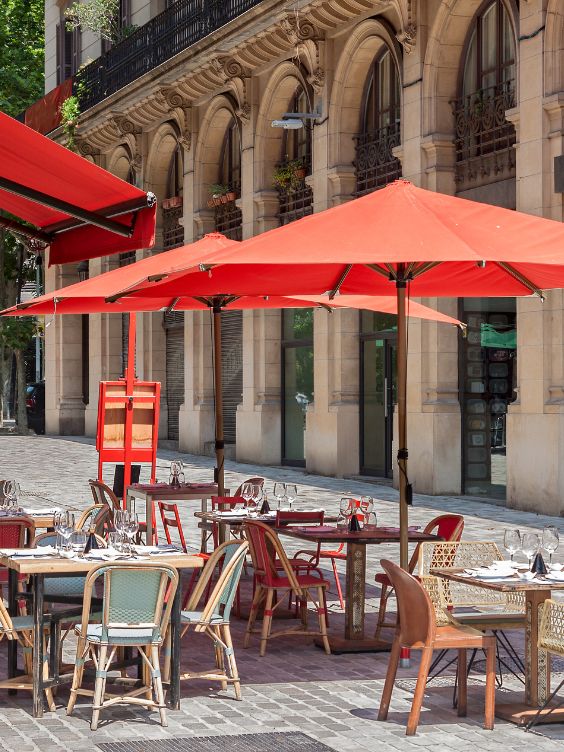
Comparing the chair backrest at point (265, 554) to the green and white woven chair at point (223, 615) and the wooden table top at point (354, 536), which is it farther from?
the green and white woven chair at point (223, 615)

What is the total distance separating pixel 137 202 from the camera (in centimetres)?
746

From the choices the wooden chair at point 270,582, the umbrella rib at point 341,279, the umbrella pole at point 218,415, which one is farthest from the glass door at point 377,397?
the wooden chair at point 270,582

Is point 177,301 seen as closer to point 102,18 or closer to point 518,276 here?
point 518,276

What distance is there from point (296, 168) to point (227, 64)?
2811mm

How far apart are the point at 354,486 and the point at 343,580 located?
30.7 feet

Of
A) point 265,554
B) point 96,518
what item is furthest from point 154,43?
point 265,554

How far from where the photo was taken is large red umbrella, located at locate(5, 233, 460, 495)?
11.8 metres

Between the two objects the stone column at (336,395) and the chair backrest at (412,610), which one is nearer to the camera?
the chair backrest at (412,610)

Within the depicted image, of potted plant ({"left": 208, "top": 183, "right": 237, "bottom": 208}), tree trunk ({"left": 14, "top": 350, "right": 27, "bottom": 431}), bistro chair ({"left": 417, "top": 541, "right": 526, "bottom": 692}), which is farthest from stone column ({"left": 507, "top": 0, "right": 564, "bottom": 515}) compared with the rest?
tree trunk ({"left": 14, "top": 350, "right": 27, "bottom": 431})

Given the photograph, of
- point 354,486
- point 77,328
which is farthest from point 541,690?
point 77,328

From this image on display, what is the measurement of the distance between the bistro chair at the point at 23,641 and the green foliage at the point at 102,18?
86.2 ft

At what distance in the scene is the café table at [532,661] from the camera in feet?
24.8

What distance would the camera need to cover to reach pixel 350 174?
77.8ft

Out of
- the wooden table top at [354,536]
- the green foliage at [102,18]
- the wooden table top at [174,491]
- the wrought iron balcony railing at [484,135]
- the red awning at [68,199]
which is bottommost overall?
the wooden table top at [354,536]
